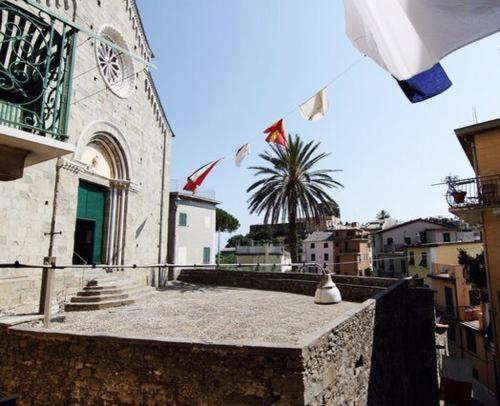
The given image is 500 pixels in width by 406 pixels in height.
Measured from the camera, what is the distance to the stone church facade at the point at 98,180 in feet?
32.4

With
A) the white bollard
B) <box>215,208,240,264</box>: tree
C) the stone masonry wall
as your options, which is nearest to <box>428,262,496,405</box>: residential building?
the white bollard

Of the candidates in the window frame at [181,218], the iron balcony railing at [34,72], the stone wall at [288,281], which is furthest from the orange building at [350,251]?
the iron balcony railing at [34,72]

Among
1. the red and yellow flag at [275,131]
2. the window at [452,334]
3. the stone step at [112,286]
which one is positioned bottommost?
the window at [452,334]

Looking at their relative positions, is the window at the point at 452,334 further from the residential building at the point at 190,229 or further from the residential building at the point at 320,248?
the residential building at the point at 320,248

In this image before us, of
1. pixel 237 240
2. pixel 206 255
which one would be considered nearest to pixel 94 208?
pixel 206 255

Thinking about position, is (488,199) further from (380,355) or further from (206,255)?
(206,255)

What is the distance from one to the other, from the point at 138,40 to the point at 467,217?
17917mm

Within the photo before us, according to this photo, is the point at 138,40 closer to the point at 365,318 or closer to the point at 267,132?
the point at 267,132

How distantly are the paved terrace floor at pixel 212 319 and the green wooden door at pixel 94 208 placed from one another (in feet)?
12.4

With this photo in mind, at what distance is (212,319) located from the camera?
29.5 feet

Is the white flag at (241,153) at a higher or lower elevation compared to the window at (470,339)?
higher

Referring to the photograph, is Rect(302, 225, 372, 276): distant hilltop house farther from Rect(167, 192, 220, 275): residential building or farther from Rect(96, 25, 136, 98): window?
Rect(96, 25, 136, 98): window

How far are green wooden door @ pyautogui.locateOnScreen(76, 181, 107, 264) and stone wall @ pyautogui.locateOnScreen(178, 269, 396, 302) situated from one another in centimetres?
699

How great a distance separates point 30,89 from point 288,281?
549 inches
